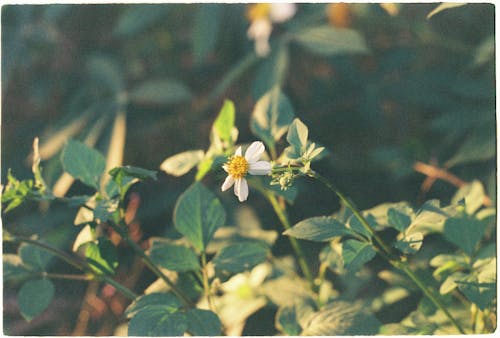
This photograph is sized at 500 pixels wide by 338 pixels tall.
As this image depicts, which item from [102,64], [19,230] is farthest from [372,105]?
[19,230]

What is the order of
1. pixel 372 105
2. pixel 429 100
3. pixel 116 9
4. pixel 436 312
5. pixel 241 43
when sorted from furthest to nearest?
1. pixel 116 9
2. pixel 241 43
3. pixel 372 105
4. pixel 429 100
5. pixel 436 312

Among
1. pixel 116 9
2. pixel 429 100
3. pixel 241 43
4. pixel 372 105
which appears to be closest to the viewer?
pixel 429 100

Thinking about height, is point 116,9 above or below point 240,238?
above

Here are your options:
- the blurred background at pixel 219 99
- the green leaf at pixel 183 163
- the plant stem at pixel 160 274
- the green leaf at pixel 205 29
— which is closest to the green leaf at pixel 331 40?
the blurred background at pixel 219 99

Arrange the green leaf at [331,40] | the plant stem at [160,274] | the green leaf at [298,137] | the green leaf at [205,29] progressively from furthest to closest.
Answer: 1. the green leaf at [205,29]
2. the green leaf at [331,40]
3. the plant stem at [160,274]
4. the green leaf at [298,137]

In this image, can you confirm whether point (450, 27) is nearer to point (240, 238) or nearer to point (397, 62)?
point (397, 62)

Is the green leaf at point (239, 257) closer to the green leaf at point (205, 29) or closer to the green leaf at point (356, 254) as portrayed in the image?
the green leaf at point (356, 254)

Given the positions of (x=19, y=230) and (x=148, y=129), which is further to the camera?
(x=148, y=129)

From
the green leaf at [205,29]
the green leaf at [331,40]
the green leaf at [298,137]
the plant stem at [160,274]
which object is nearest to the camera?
the green leaf at [298,137]

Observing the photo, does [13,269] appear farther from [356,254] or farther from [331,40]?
[331,40]
